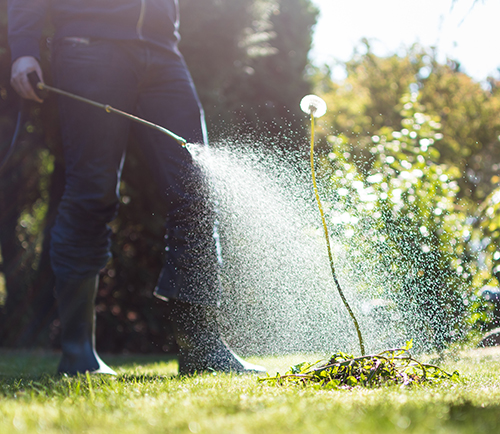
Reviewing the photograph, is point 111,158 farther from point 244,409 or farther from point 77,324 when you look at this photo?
point 244,409

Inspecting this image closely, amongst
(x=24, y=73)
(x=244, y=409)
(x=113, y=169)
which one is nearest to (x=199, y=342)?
(x=113, y=169)

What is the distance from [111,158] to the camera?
2.17 m

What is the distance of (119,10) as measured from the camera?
222cm

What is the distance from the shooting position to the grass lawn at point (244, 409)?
0.92 m

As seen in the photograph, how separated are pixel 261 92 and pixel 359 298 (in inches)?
345

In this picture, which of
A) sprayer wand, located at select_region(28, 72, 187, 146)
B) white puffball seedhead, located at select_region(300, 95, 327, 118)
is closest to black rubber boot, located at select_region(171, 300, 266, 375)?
sprayer wand, located at select_region(28, 72, 187, 146)

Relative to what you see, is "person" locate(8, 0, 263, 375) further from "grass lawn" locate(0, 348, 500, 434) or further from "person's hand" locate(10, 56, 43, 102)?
"grass lawn" locate(0, 348, 500, 434)

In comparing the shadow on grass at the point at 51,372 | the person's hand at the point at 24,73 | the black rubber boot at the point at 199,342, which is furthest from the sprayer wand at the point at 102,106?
the shadow on grass at the point at 51,372

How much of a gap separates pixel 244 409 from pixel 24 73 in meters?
1.76

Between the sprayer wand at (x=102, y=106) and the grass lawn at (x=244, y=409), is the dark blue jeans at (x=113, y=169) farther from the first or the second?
the grass lawn at (x=244, y=409)

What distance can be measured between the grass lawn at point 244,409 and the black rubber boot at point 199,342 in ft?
1.34

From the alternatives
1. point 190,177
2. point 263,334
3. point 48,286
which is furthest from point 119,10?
point 48,286

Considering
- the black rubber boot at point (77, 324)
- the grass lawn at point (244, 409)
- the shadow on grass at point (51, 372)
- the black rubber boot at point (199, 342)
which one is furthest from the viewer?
the black rubber boot at point (77, 324)

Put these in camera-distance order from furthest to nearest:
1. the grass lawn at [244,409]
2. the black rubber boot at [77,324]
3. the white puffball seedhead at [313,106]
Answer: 1. the black rubber boot at [77,324]
2. the white puffball seedhead at [313,106]
3. the grass lawn at [244,409]
